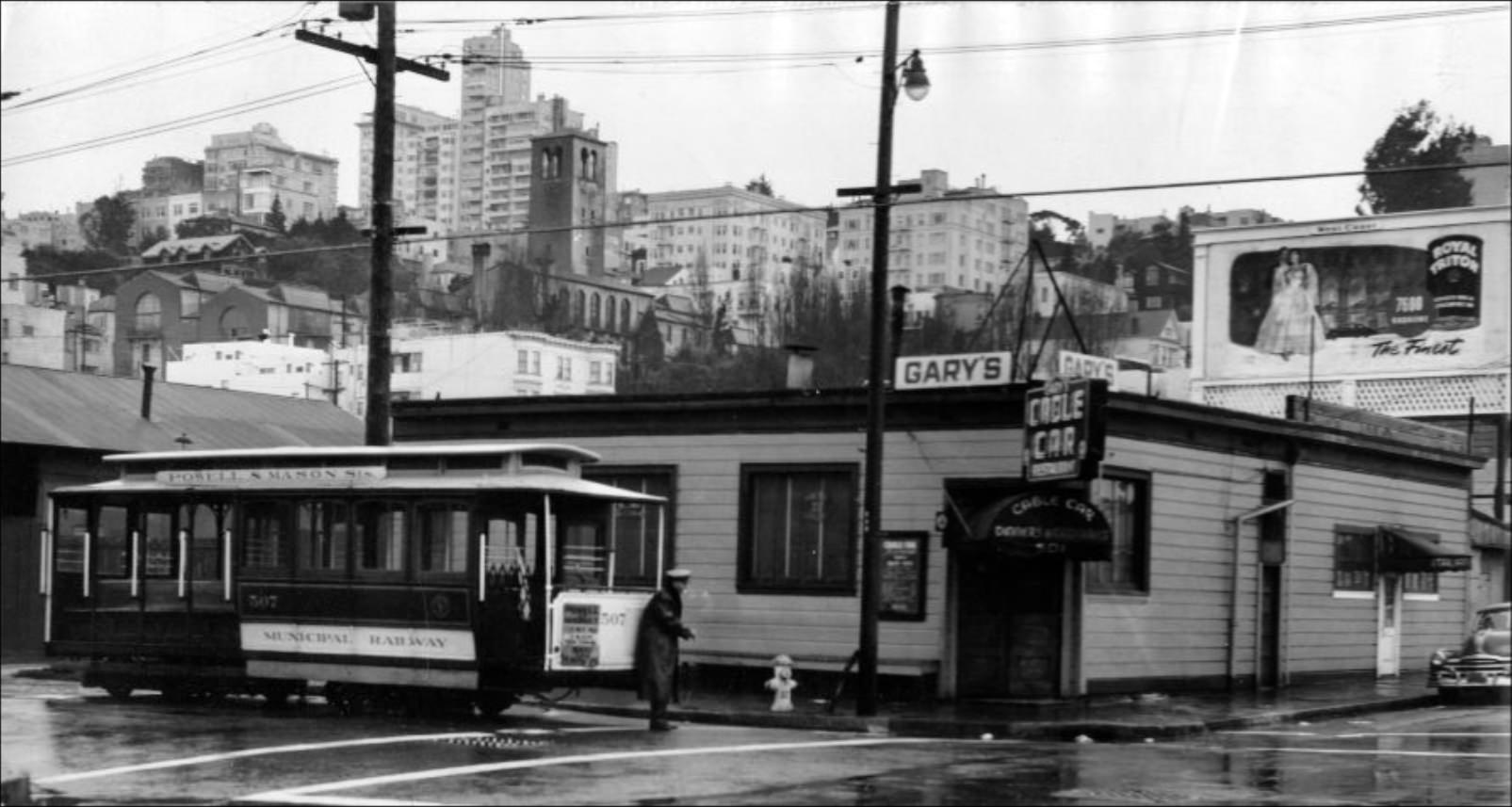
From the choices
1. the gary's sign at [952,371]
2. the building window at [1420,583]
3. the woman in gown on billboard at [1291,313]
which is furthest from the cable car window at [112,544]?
the woman in gown on billboard at [1291,313]

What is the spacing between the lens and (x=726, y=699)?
24.8 m

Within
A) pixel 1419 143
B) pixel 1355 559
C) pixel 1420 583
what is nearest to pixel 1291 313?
pixel 1420 583

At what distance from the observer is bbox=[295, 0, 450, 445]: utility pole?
76.1 feet

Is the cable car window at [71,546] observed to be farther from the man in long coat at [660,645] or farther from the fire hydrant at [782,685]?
the fire hydrant at [782,685]

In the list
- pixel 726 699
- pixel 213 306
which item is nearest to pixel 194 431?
pixel 213 306

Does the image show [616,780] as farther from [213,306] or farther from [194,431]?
[194,431]

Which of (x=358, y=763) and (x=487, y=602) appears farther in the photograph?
(x=487, y=602)

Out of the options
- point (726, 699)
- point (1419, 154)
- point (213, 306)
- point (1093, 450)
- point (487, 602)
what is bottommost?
point (726, 699)

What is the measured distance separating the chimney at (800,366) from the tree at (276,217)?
29.7 feet

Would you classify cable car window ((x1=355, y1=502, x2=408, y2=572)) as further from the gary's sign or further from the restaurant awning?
the restaurant awning

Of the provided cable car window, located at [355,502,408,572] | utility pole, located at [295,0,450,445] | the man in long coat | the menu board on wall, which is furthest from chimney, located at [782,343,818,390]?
cable car window, located at [355,502,408,572]

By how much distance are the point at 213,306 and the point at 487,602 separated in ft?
32.1

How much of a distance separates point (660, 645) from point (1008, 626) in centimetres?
631

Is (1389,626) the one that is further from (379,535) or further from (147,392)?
(147,392)
